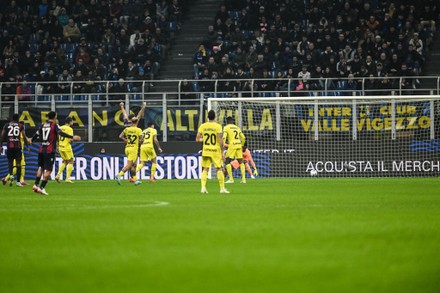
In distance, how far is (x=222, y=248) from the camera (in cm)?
916

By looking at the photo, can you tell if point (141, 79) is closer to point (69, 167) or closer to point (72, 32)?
point (72, 32)

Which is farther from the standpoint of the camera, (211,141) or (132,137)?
(132,137)

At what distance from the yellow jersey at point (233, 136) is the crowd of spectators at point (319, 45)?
411 centimetres

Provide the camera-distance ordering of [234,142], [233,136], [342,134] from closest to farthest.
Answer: [233,136], [234,142], [342,134]

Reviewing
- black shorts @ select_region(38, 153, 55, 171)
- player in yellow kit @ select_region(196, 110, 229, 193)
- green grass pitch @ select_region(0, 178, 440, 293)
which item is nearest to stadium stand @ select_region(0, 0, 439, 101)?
player in yellow kit @ select_region(196, 110, 229, 193)

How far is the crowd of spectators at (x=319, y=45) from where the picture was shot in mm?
33688

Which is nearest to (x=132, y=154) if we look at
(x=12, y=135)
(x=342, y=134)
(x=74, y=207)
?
(x=12, y=135)

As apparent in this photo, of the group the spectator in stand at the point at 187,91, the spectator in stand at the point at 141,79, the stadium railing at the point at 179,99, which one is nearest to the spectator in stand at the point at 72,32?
the spectator in stand at the point at 141,79

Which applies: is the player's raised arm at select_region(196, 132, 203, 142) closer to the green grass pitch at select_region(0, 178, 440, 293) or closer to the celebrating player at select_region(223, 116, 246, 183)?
the green grass pitch at select_region(0, 178, 440, 293)

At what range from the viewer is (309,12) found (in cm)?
3762

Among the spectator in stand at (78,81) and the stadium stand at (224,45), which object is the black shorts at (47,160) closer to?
the stadium stand at (224,45)

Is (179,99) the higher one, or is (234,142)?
(179,99)

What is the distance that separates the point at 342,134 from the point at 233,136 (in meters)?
5.81

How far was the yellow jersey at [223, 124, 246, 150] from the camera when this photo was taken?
90.9 ft
